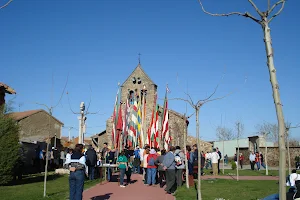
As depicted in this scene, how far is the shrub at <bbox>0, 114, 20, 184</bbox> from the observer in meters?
15.2

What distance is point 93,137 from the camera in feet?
206

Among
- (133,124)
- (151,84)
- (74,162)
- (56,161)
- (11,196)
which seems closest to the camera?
(74,162)

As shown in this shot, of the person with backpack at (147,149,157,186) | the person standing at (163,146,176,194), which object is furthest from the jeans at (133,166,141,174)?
the person standing at (163,146,176,194)

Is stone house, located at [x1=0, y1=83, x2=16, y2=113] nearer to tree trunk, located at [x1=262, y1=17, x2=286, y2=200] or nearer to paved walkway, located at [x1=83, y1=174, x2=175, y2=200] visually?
paved walkway, located at [x1=83, y1=174, x2=175, y2=200]

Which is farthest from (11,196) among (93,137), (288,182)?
(93,137)

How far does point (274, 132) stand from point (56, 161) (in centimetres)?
4547

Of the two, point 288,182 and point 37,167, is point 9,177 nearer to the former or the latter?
point 37,167

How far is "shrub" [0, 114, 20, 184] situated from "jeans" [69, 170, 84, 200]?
21.8 feet

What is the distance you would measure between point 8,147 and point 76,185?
7233mm

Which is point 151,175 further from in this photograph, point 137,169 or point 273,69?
point 273,69

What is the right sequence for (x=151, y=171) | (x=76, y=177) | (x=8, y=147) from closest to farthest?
(x=76, y=177)
(x=8, y=147)
(x=151, y=171)

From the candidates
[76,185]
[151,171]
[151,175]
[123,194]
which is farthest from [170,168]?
[76,185]

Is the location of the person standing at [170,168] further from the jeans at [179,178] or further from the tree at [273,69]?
the tree at [273,69]

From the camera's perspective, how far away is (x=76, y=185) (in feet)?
32.7
